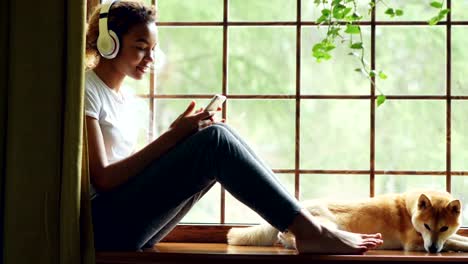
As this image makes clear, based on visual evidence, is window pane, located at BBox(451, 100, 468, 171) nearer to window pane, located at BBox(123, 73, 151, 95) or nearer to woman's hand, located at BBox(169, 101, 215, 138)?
woman's hand, located at BBox(169, 101, 215, 138)

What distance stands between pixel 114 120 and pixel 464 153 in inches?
41.2

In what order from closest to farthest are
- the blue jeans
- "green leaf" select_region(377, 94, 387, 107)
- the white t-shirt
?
the blue jeans < the white t-shirt < "green leaf" select_region(377, 94, 387, 107)

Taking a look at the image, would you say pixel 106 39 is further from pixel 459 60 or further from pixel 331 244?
pixel 459 60

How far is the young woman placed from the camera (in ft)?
6.07

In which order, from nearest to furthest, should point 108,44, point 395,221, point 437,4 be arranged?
point 108,44, point 437,4, point 395,221

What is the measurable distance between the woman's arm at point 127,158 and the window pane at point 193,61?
1.44 feet

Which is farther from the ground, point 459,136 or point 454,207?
point 459,136

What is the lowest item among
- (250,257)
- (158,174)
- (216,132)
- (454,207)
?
(250,257)

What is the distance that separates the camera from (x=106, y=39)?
6.55 feet

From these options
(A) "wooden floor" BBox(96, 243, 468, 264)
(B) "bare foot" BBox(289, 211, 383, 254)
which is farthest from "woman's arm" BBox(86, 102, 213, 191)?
(B) "bare foot" BBox(289, 211, 383, 254)

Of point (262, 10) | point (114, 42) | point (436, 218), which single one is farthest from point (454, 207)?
point (114, 42)

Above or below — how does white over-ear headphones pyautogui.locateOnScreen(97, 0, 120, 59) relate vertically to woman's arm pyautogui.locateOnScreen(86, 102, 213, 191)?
above

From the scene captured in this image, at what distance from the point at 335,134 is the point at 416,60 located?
33cm

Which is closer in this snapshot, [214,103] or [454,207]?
[214,103]
